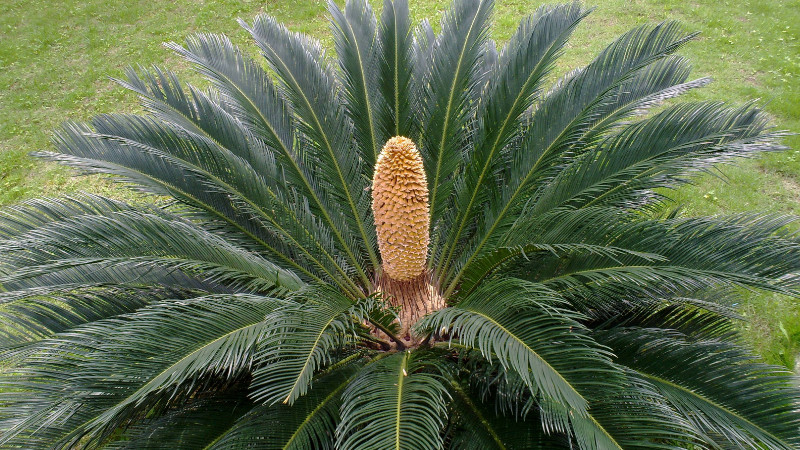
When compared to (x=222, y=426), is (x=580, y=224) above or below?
above

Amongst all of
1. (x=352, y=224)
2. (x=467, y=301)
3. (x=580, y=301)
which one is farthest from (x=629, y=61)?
(x=352, y=224)

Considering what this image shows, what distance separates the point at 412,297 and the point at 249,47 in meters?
5.85

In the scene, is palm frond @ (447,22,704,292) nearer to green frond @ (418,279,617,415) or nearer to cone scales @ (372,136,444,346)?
cone scales @ (372,136,444,346)

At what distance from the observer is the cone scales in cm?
280

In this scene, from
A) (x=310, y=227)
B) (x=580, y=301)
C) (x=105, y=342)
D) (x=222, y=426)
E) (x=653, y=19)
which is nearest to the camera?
(x=105, y=342)

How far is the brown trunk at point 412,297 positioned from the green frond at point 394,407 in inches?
21.4


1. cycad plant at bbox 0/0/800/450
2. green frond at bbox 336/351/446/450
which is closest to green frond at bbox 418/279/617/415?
cycad plant at bbox 0/0/800/450

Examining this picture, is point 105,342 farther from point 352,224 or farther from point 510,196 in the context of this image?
point 510,196

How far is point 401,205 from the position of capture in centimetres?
284

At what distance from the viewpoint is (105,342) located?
83.3 inches

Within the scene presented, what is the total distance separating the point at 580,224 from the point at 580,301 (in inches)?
14.5

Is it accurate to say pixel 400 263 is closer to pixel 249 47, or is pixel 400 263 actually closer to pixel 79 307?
pixel 79 307

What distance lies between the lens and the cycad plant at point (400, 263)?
203 cm

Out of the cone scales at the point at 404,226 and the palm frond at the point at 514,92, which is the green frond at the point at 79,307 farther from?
the palm frond at the point at 514,92
